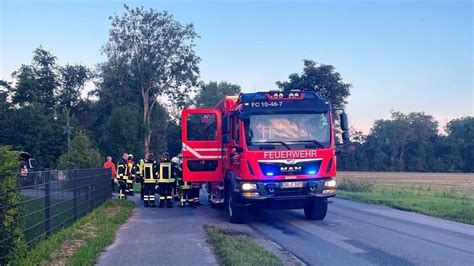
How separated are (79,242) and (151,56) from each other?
142 ft

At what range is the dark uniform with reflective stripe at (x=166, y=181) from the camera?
19578mm

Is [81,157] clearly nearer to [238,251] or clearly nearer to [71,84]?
[238,251]

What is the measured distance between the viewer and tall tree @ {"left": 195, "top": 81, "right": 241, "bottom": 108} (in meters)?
88.5

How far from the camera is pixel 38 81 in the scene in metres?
64.1

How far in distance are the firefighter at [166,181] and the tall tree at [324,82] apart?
70.9ft

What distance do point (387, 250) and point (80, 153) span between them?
2214 cm

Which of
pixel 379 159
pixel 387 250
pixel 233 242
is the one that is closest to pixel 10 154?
pixel 233 242

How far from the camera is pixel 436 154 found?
88562mm

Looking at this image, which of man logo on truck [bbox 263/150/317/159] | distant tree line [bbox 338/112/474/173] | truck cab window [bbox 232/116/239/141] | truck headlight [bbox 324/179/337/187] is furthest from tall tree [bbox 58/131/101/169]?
distant tree line [bbox 338/112/474/173]

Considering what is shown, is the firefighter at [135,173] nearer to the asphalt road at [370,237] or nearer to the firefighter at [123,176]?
the firefighter at [123,176]

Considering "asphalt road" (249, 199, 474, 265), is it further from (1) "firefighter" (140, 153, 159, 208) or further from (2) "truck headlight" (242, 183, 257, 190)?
(1) "firefighter" (140, 153, 159, 208)

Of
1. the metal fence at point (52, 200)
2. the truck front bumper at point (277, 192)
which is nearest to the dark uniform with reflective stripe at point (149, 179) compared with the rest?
the metal fence at point (52, 200)

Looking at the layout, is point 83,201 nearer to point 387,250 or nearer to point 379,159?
point 387,250

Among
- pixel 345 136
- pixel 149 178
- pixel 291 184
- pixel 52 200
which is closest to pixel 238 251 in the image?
pixel 52 200
